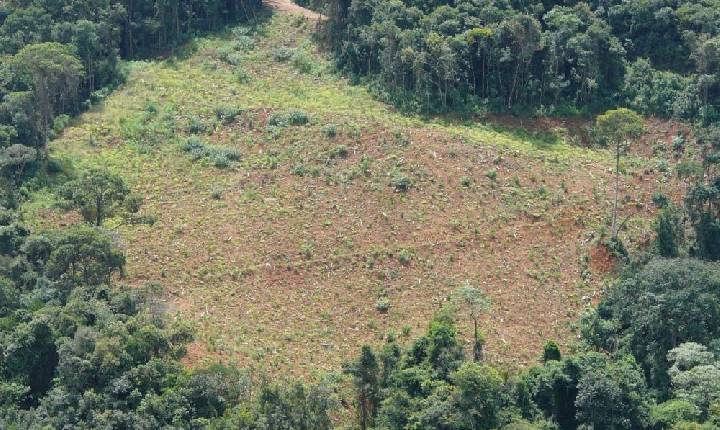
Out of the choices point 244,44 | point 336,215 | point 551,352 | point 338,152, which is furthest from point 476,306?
point 244,44

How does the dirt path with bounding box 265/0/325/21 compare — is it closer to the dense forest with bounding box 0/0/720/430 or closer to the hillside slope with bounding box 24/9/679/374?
the dense forest with bounding box 0/0/720/430

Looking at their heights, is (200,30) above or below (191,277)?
above

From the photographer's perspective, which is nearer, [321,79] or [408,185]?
[408,185]

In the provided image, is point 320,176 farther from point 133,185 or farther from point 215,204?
point 133,185

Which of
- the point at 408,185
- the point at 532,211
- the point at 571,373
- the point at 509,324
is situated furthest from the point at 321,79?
the point at 571,373

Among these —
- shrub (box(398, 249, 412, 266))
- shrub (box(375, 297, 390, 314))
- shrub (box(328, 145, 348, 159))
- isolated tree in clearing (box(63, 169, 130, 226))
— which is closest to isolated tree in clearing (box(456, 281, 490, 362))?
shrub (box(375, 297, 390, 314))

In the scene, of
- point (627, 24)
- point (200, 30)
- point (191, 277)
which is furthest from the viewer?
point (200, 30)

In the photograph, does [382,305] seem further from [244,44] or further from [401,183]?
[244,44]

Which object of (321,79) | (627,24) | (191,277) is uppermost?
(627,24)
